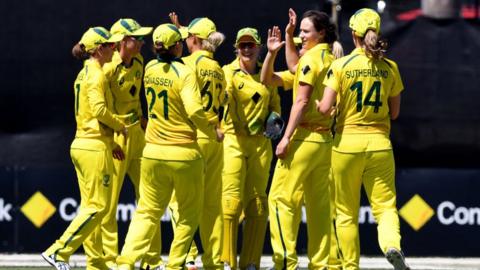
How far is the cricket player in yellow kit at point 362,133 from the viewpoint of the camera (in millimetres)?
9000

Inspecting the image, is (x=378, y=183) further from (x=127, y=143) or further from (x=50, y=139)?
(x=50, y=139)

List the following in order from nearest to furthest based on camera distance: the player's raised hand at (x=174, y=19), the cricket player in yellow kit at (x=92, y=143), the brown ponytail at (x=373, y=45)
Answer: the brown ponytail at (x=373, y=45), the cricket player in yellow kit at (x=92, y=143), the player's raised hand at (x=174, y=19)

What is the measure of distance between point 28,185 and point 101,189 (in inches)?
87.8

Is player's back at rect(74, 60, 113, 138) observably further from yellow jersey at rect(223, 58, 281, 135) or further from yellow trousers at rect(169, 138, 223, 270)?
yellow jersey at rect(223, 58, 281, 135)

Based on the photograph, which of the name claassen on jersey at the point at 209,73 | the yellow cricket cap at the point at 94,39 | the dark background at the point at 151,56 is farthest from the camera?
the dark background at the point at 151,56

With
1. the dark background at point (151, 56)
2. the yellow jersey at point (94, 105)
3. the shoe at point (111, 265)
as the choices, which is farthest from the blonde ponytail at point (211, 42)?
the shoe at point (111, 265)

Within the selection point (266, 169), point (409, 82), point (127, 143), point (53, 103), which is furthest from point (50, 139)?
point (409, 82)

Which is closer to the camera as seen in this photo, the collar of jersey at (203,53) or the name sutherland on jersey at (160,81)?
the name sutherland on jersey at (160,81)

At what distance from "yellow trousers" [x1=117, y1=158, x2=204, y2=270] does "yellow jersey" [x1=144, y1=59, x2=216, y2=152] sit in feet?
0.64

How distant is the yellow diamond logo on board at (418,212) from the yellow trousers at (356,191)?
3.02m

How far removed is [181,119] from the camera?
9242 mm

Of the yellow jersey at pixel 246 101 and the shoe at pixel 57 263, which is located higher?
the yellow jersey at pixel 246 101

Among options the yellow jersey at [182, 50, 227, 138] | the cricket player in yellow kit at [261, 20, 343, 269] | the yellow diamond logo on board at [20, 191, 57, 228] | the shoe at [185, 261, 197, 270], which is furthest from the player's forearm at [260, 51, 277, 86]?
the yellow diamond logo on board at [20, 191, 57, 228]

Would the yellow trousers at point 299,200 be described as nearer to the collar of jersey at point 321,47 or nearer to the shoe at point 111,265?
the collar of jersey at point 321,47
